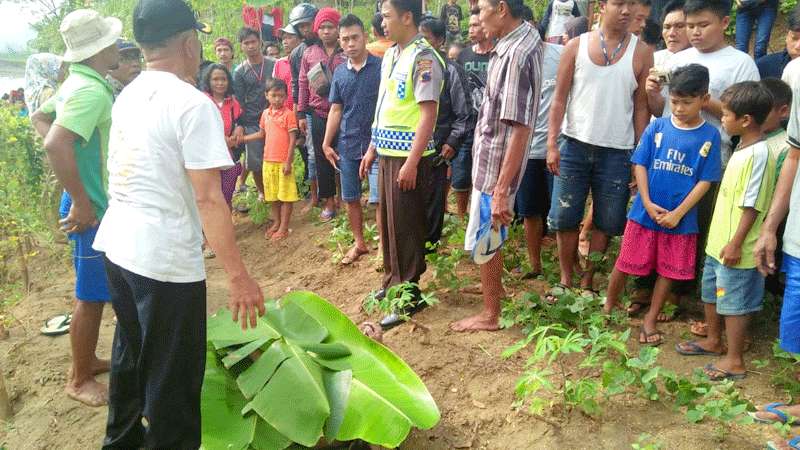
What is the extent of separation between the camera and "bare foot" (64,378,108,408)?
3322 mm

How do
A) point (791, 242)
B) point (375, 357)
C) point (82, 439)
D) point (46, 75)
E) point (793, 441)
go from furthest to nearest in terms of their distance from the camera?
point (46, 75)
point (82, 439)
point (375, 357)
point (791, 242)
point (793, 441)

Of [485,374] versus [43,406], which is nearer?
[485,374]

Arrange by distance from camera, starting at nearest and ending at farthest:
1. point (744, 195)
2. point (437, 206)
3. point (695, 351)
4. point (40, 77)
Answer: point (744, 195) < point (695, 351) < point (40, 77) < point (437, 206)

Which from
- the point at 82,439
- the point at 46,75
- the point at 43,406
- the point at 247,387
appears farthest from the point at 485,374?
the point at 46,75

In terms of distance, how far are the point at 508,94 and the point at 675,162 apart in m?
1.03

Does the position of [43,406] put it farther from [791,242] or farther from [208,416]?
[791,242]

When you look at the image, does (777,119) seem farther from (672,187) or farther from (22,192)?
(22,192)

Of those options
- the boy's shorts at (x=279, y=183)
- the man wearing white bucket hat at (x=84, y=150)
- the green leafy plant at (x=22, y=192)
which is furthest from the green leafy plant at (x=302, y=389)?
the boy's shorts at (x=279, y=183)

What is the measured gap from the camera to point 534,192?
4.15m

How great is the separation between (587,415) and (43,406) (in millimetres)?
3088

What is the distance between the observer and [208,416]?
2566 millimetres

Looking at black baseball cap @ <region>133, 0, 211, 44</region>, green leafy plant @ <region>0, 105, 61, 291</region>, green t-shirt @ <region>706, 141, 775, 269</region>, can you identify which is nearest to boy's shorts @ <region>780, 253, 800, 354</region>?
green t-shirt @ <region>706, 141, 775, 269</region>

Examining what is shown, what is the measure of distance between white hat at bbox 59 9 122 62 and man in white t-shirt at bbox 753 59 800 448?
338 cm

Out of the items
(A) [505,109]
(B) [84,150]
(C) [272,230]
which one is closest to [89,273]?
(B) [84,150]
